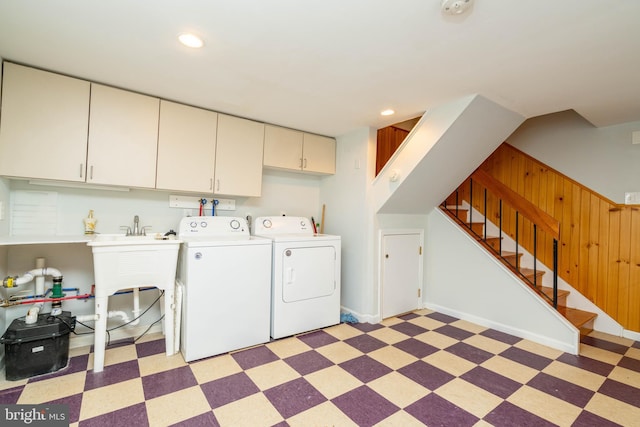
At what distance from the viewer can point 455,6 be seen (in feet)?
4.51

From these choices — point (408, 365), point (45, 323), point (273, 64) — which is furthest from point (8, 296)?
point (408, 365)

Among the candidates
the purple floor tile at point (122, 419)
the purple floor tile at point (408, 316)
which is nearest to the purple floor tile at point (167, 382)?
the purple floor tile at point (122, 419)

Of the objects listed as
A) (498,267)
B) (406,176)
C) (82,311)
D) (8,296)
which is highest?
(406,176)

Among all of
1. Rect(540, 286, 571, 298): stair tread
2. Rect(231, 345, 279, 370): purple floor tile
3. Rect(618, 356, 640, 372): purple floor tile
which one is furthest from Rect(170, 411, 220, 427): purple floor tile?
Rect(540, 286, 571, 298): stair tread

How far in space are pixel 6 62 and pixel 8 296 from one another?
1.70 metres

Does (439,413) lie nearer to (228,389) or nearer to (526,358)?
(526,358)

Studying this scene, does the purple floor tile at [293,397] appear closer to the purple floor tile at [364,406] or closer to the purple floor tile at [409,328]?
the purple floor tile at [364,406]

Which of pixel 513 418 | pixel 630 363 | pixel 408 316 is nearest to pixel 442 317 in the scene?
pixel 408 316

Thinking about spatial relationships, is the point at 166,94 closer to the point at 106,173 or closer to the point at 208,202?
the point at 106,173

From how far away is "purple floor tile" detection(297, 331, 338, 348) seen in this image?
2.69 metres

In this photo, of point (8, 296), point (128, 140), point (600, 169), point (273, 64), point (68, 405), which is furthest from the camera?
point (600, 169)

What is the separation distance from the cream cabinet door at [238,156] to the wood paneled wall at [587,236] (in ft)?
10.4

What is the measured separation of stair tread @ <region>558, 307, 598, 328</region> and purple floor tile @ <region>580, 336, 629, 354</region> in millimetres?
153

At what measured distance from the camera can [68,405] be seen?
5.73ft
